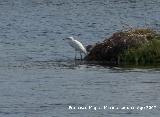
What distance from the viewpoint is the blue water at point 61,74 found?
25906 mm

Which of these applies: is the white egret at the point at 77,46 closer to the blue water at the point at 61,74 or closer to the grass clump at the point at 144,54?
the blue water at the point at 61,74

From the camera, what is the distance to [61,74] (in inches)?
1262

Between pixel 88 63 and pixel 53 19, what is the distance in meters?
22.1

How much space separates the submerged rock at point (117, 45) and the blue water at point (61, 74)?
0.79 meters

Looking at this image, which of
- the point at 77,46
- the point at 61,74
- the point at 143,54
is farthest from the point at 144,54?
the point at 61,74

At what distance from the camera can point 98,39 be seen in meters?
44.5

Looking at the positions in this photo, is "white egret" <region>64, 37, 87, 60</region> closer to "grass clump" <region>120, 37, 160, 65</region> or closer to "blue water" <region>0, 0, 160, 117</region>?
"blue water" <region>0, 0, 160, 117</region>

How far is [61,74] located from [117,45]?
12.3ft

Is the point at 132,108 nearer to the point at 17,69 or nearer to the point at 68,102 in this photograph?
the point at 68,102

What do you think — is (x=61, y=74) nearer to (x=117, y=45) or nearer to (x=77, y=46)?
(x=117, y=45)

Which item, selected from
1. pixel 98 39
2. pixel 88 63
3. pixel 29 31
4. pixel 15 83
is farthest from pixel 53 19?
pixel 15 83

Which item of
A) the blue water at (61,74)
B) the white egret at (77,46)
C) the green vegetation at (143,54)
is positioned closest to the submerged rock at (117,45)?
the green vegetation at (143,54)

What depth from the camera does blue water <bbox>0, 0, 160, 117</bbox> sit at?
1020 inches

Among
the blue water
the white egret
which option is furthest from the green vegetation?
the white egret
